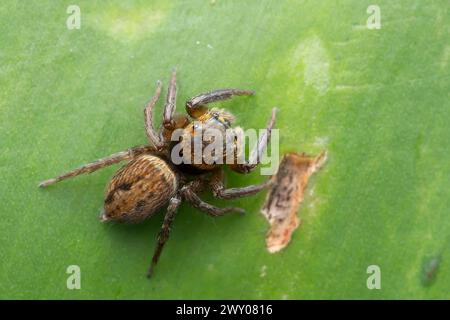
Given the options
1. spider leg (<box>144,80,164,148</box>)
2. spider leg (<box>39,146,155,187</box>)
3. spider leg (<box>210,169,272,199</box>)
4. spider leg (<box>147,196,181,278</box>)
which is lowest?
spider leg (<box>147,196,181,278</box>)

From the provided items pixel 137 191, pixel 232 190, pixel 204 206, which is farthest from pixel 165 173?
pixel 232 190

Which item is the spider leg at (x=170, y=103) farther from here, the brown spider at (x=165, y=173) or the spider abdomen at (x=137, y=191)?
the spider abdomen at (x=137, y=191)

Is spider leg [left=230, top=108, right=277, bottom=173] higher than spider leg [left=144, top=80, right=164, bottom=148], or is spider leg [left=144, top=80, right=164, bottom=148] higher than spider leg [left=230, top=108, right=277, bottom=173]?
spider leg [left=144, top=80, right=164, bottom=148]

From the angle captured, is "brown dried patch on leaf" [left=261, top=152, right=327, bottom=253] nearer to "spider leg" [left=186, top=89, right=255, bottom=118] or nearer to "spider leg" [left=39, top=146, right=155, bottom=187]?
"spider leg" [left=186, top=89, right=255, bottom=118]

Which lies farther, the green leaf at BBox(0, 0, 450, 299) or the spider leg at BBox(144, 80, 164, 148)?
the spider leg at BBox(144, 80, 164, 148)

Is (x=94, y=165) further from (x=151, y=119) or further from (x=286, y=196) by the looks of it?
(x=286, y=196)

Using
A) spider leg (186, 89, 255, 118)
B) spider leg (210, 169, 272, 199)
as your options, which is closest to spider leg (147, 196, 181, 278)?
spider leg (210, 169, 272, 199)

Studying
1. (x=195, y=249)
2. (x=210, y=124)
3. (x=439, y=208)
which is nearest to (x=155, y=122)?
(x=210, y=124)
